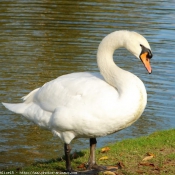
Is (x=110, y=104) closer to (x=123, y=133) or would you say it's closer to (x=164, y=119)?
(x=123, y=133)

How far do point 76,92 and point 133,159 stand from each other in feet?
4.45

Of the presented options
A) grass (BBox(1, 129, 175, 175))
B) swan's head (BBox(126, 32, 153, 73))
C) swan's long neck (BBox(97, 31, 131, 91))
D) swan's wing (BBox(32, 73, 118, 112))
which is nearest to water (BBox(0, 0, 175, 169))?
grass (BBox(1, 129, 175, 175))

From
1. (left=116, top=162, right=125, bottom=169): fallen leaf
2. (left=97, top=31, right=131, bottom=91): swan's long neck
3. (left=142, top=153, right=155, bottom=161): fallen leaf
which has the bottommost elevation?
(left=116, top=162, right=125, bottom=169): fallen leaf

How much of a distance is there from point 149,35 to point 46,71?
5.29m

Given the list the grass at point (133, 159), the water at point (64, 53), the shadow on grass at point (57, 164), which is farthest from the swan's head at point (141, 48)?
the water at point (64, 53)

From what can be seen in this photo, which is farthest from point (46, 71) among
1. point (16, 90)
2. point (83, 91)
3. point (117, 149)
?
point (83, 91)

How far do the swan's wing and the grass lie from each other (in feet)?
2.89

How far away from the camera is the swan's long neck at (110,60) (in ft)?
23.9

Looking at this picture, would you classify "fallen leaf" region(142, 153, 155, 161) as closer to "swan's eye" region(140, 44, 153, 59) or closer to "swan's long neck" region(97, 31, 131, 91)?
"swan's long neck" region(97, 31, 131, 91)

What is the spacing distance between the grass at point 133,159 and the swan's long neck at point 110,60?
3.67 feet

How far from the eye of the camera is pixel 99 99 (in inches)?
275

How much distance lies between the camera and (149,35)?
18.6 metres

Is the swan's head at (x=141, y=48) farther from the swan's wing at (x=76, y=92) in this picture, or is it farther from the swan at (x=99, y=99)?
the swan's wing at (x=76, y=92)

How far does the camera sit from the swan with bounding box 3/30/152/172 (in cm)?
696
